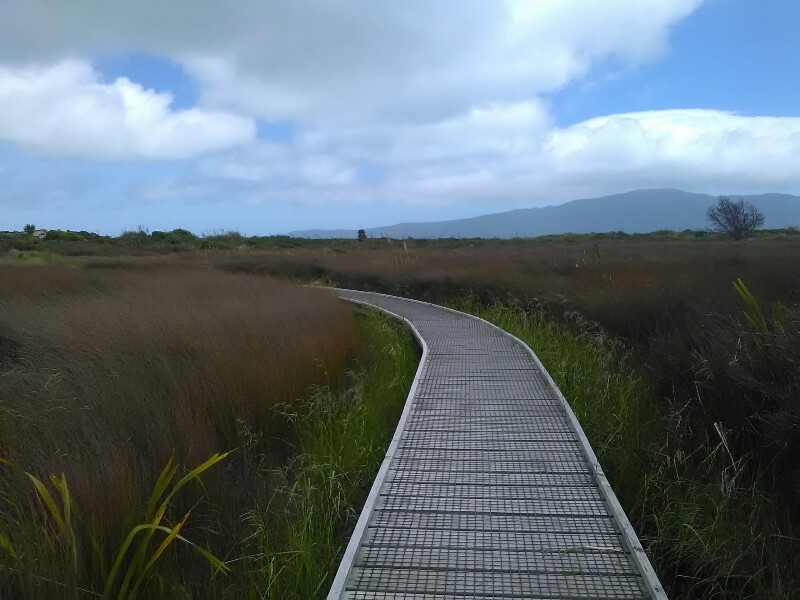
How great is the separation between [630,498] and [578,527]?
884mm

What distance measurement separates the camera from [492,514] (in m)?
3.68

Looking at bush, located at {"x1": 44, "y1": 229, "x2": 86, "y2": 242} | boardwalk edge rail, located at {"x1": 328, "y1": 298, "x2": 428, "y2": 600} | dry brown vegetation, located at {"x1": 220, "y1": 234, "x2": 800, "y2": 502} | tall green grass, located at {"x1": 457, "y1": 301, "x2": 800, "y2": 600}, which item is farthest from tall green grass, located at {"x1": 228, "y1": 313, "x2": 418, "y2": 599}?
bush, located at {"x1": 44, "y1": 229, "x2": 86, "y2": 242}

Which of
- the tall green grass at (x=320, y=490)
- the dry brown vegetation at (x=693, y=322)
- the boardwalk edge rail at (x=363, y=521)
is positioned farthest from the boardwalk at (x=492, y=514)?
the dry brown vegetation at (x=693, y=322)

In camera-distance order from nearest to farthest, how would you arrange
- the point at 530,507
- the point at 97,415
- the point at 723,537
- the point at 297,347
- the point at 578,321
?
the point at 723,537
the point at 530,507
the point at 97,415
the point at 297,347
the point at 578,321

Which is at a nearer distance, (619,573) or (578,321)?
(619,573)

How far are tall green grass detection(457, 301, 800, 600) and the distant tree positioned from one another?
154 feet

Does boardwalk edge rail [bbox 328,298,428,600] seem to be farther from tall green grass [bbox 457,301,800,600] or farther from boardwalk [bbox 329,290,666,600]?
tall green grass [bbox 457,301,800,600]

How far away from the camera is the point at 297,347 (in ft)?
22.6

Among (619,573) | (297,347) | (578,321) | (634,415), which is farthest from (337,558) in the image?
(578,321)

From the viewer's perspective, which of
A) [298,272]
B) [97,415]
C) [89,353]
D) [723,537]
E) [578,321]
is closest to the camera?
[723,537]

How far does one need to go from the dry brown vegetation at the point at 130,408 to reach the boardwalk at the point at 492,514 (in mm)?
942

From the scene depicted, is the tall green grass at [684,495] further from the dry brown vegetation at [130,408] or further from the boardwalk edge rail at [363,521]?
the dry brown vegetation at [130,408]

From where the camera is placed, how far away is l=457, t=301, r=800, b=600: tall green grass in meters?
3.03

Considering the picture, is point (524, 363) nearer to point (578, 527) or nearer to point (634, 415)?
point (634, 415)
